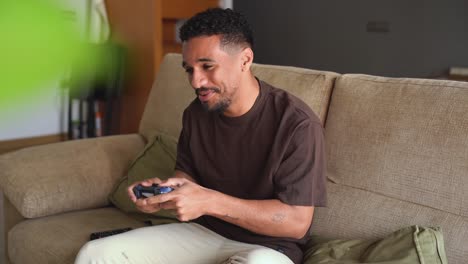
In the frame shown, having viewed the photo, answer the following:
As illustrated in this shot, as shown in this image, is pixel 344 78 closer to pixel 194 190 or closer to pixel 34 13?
pixel 194 190

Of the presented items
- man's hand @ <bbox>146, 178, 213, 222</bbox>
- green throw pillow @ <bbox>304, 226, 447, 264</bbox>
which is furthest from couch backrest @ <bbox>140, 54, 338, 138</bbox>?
man's hand @ <bbox>146, 178, 213, 222</bbox>

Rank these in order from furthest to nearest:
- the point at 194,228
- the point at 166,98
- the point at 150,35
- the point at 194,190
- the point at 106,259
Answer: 1. the point at 150,35
2. the point at 166,98
3. the point at 194,228
4. the point at 106,259
5. the point at 194,190

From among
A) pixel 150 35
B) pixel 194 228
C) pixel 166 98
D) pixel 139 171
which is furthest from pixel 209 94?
pixel 150 35

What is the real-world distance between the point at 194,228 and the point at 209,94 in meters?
0.40

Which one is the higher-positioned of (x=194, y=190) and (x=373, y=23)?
(x=373, y=23)

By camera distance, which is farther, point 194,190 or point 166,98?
point 166,98

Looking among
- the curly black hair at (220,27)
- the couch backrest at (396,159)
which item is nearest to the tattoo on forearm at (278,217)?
the couch backrest at (396,159)

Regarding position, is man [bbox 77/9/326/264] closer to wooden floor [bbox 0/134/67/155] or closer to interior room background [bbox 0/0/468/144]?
interior room background [bbox 0/0/468/144]

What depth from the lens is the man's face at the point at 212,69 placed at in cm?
146

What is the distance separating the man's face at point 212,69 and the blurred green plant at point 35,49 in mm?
2607

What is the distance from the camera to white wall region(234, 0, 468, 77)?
3.74 meters

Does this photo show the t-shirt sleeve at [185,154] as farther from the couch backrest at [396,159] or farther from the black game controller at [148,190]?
the couch backrest at [396,159]

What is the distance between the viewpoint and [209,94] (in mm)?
1487

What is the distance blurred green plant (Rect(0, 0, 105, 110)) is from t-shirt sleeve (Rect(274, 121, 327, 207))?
2.77 meters
